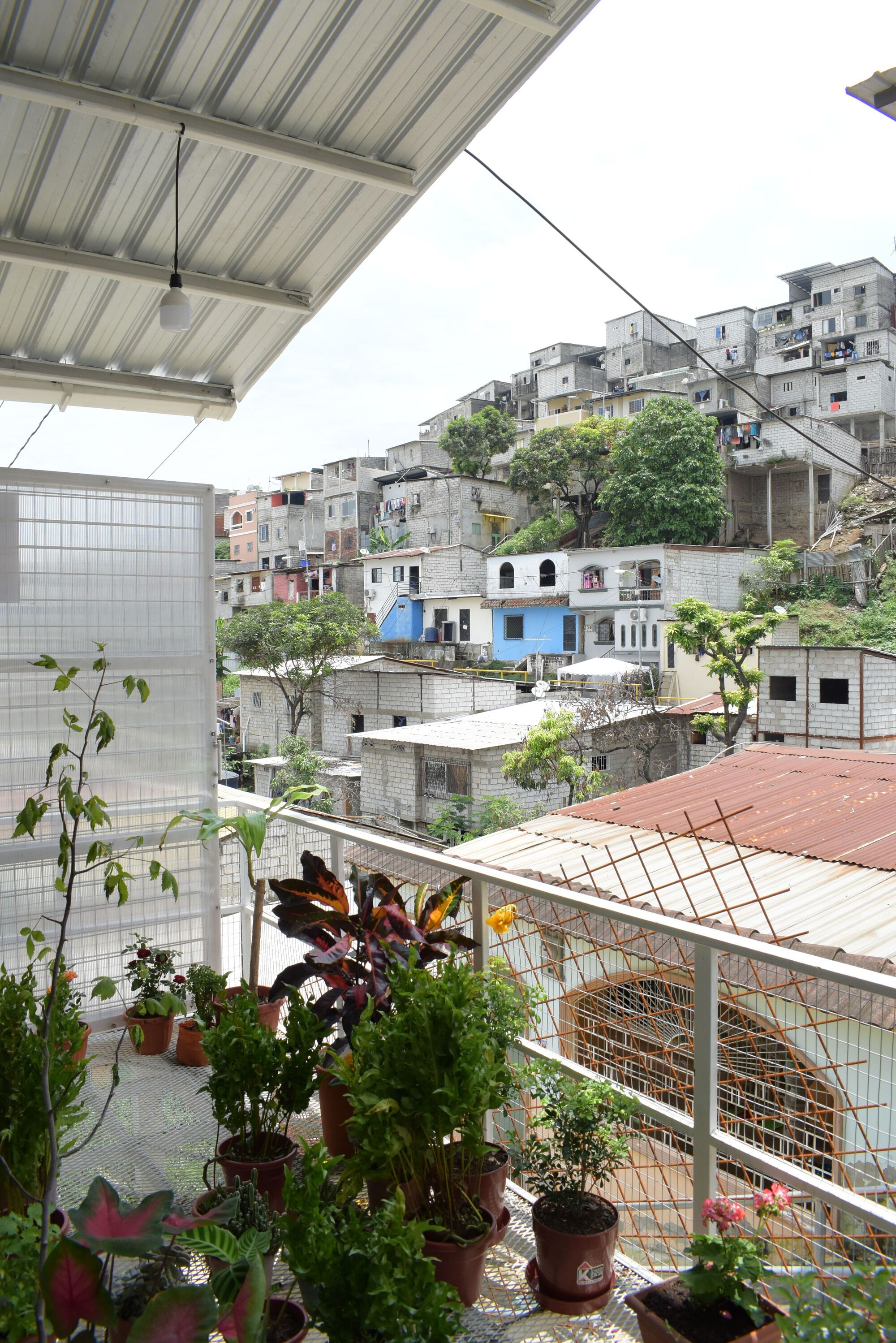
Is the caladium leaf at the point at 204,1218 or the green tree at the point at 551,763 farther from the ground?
the caladium leaf at the point at 204,1218

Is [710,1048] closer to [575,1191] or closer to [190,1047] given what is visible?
[575,1191]

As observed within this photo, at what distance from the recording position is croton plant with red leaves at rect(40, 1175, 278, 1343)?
1.29 m

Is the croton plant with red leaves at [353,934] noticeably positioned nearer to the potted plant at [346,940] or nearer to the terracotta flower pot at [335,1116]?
the potted plant at [346,940]

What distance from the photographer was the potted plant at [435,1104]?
73.5 inches

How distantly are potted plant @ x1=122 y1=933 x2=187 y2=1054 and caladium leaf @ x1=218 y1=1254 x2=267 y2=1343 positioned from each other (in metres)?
2.09

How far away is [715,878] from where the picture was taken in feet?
22.0

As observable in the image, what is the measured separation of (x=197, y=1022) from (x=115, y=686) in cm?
136

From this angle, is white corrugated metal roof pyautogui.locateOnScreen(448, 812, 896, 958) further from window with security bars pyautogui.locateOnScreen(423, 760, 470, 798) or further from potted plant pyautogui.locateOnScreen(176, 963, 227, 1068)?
window with security bars pyautogui.locateOnScreen(423, 760, 470, 798)

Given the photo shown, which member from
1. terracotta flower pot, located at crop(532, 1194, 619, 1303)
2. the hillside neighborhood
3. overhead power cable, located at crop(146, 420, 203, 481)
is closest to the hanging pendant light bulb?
the hillside neighborhood

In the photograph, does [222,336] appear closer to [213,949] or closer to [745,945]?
[213,949]

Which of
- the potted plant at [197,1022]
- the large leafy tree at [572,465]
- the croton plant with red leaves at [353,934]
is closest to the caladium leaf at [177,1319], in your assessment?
the croton plant with red leaves at [353,934]

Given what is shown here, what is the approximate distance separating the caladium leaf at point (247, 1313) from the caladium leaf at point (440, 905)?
4.16ft

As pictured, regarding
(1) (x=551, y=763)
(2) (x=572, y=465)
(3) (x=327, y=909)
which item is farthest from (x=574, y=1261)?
(2) (x=572, y=465)

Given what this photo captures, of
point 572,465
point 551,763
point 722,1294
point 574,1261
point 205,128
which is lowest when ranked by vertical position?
point 551,763
